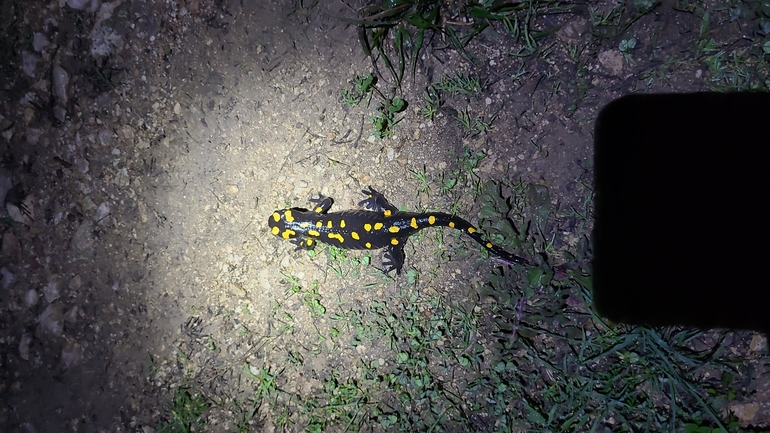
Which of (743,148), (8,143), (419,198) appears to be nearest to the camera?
(743,148)

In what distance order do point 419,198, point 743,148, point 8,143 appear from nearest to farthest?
1. point 743,148
2. point 419,198
3. point 8,143

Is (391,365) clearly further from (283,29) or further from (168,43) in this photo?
(168,43)

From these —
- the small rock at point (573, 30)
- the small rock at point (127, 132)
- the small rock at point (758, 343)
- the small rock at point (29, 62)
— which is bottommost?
the small rock at point (758, 343)

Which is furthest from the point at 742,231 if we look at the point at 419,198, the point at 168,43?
the point at 168,43

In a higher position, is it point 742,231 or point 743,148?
point 743,148

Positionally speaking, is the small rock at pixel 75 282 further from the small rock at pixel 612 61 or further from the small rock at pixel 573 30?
the small rock at pixel 612 61

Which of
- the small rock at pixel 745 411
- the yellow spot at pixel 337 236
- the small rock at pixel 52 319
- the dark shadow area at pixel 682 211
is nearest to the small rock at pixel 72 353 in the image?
the small rock at pixel 52 319

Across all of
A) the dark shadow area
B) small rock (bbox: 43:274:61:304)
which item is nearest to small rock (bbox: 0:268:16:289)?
small rock (bbox: 43:274:61:304)

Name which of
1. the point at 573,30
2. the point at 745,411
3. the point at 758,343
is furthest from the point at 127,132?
the point at 745,411
